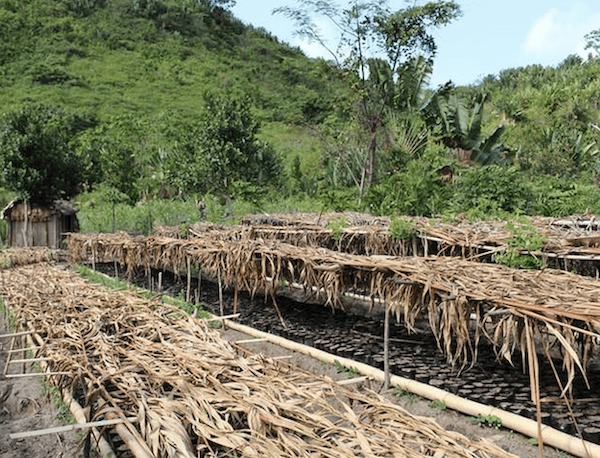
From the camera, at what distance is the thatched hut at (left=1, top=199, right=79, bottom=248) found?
1681 cm

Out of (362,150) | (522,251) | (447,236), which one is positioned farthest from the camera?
(362,150)

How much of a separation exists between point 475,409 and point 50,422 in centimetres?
363

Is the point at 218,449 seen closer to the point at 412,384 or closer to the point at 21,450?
the point at 21,450

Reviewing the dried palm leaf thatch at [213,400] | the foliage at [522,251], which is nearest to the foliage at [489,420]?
the dried palm leaf thatch at [213,400]

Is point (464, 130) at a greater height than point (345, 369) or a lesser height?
greater

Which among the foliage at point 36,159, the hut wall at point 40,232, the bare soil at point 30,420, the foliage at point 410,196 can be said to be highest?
Answer: the foliage at point 36,159

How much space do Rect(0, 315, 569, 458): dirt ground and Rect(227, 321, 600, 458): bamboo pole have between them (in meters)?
0.06

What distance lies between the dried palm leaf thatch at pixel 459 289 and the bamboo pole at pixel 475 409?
15.3 inches

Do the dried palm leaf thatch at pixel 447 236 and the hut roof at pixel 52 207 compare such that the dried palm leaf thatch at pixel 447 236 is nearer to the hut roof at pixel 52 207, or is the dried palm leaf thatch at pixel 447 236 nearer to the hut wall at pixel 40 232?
the hut roof at pixel 52 207

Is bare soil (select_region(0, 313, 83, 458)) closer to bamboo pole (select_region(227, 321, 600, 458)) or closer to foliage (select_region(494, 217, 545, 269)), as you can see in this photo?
bamboo pole (select_region(227, 321, 600, 458))

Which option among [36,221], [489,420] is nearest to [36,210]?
[36,221]

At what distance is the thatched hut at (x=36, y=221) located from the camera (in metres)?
16.8

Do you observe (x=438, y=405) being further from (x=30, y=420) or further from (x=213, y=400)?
(x=30, y=420)

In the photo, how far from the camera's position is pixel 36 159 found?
1645cm
